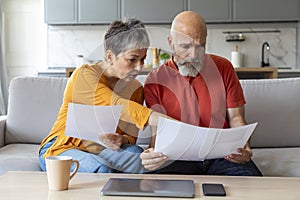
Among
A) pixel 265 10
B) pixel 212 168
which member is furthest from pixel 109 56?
pixel 265 10

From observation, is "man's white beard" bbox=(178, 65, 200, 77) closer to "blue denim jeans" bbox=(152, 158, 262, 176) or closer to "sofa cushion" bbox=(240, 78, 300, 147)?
"blue denim jeans" bbox=(152, 158, 262, 176)

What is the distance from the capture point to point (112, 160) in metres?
1.64

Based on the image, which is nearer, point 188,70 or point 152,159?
point 152,159

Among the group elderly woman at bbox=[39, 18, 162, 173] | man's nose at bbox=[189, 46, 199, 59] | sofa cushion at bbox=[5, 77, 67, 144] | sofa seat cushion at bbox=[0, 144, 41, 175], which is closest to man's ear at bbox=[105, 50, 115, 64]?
elderly woman at bbox=[39, 18, 162, 173]

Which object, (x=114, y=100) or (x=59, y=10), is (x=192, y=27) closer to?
(x=114, y=100)

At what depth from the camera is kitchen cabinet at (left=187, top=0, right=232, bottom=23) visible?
4.75 meters

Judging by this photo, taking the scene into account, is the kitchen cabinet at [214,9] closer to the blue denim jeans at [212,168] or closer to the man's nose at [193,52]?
the man's nose at [193,52]

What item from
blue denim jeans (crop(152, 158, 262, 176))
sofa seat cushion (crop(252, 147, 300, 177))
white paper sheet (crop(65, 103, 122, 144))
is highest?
white paper sheet (crop(65, 103, 122, 144))

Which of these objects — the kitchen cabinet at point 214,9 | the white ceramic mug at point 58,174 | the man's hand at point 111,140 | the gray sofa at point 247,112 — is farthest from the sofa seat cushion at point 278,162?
the kitchen cabinet at point 214,9

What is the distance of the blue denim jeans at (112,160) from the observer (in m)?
1.58

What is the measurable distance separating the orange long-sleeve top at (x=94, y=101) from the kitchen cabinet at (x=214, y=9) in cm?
312

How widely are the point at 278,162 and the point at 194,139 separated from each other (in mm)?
717

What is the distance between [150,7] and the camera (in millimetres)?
4789

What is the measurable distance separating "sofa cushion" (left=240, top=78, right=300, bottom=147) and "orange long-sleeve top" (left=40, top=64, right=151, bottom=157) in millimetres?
788
